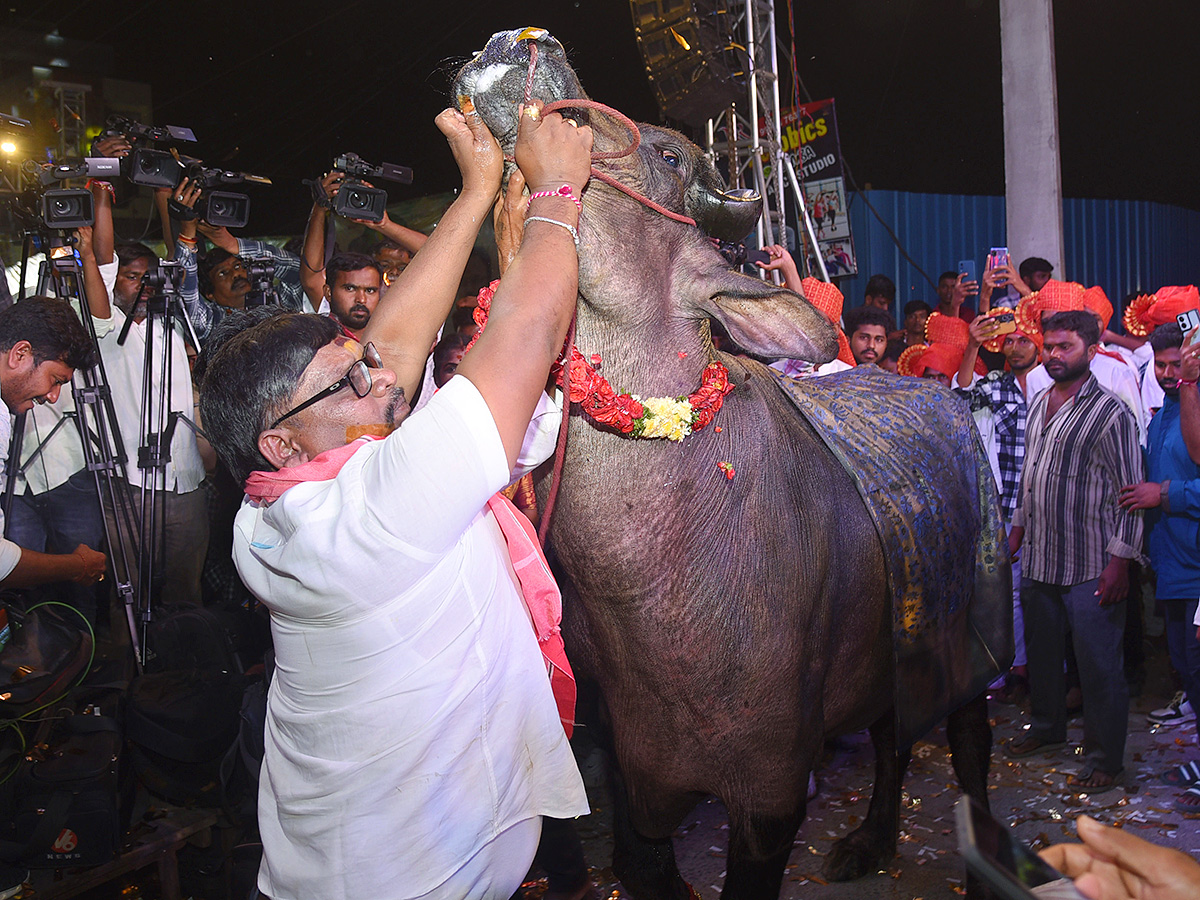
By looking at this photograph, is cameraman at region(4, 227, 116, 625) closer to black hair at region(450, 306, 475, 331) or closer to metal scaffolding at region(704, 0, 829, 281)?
black hair at region(450, 306, 475, 331)

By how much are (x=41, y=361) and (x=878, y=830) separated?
13.8 ft

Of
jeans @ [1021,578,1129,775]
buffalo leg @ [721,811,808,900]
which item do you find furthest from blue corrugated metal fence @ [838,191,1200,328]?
buffalo leg @ [721,811,808,900]

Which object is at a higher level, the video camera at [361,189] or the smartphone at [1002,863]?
the video camera at [361,189]

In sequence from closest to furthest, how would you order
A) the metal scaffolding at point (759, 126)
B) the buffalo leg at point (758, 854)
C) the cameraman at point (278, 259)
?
the buffalo leg at point (758, 854) → the cameraman at point (278, 259) → the metal scaffolding at point (759, 126)

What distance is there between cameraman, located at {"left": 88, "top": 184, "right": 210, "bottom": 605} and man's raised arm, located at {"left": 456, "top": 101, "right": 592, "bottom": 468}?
3914 millimetres

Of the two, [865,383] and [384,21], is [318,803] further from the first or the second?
[384,21]

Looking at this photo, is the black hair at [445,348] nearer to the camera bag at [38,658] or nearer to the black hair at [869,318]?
the camera bag at [38,658]

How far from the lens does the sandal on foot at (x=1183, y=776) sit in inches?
170

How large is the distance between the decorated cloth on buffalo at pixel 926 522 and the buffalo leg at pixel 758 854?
0.63 meters

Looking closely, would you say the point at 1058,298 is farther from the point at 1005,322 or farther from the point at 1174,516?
the point at 1174,516

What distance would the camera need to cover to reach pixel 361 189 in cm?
465

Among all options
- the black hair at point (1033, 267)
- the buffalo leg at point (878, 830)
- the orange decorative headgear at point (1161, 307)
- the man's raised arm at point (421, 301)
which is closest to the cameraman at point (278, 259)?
the man's raised arm at point (421, 301)

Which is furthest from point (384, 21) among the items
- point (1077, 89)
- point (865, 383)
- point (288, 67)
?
point (1077, 89)

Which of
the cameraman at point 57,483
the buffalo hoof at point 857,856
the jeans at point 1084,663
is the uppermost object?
the cameraman at point 57,483
